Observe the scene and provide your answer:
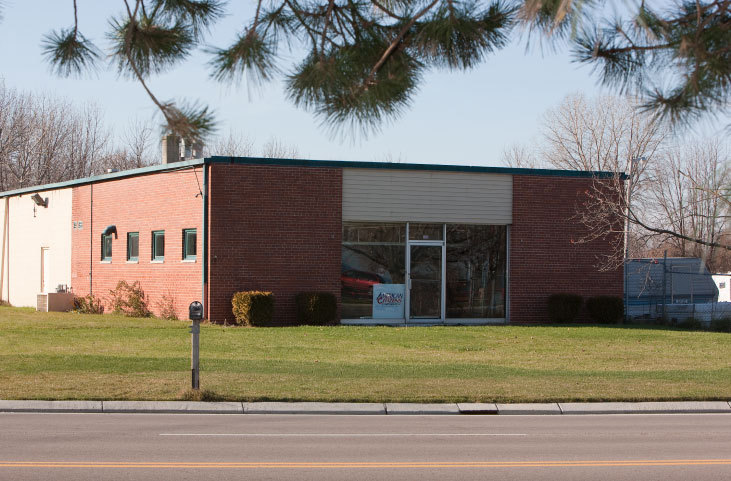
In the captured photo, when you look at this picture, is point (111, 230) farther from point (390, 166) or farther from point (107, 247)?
point (390, 166)

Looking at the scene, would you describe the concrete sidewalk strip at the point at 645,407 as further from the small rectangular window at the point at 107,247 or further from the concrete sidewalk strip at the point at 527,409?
the small rectangular window at the point at 107,247

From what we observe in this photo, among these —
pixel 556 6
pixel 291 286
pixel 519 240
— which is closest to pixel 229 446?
pixel 556 6

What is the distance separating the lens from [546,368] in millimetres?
17906

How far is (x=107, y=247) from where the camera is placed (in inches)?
1219

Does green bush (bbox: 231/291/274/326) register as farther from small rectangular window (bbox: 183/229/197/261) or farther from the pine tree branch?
the pine tree branch

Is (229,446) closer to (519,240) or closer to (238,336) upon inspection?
(238,336)

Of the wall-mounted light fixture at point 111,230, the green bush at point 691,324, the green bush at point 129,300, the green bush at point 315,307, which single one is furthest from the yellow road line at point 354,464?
the wall-mounted light fixture at point 111,230

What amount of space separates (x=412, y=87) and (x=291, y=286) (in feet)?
62.2

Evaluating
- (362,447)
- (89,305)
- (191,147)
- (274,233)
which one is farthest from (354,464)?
(89,305)

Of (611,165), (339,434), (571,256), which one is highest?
(611,165)

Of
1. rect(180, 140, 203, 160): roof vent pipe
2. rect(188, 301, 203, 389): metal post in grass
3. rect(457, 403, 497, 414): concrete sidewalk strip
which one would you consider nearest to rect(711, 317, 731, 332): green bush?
rect(457, 403, 497, 414): concrete sidewalk strip

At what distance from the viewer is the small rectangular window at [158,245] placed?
2805cm

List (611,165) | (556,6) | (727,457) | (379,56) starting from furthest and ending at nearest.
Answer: (611,165) → (727,457) → (379,56) → (556,6)

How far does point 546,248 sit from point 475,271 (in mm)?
2252
